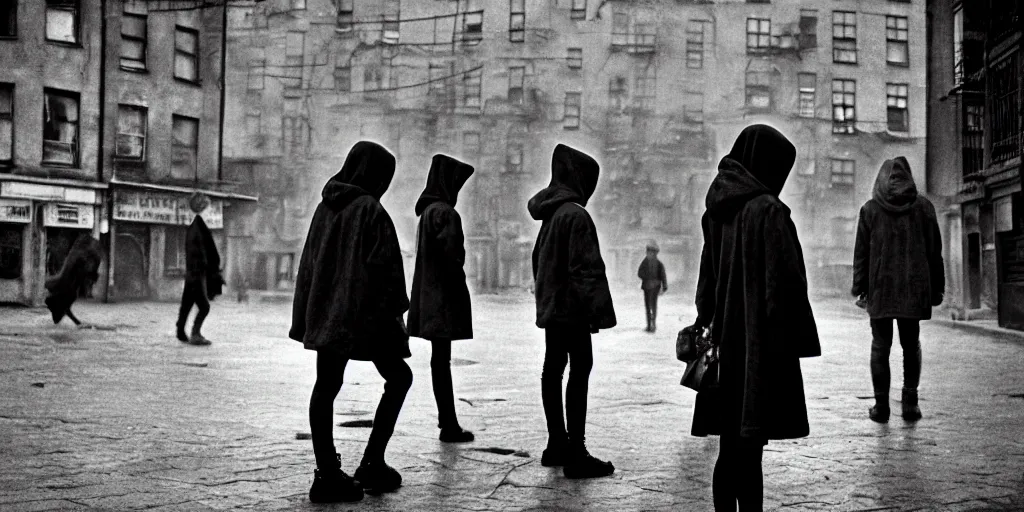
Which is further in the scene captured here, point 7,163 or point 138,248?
point 138,248

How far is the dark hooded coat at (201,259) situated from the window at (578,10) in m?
35.3

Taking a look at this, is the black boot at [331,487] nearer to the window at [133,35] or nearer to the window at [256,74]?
the window at [133,35]

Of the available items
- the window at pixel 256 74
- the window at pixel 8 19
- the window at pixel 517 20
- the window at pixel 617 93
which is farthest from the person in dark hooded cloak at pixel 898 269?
the window at pixel 256 74

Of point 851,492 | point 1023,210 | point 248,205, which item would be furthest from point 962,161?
point 851,492

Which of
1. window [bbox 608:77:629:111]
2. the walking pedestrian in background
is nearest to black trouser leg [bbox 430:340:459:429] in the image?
the walking pedestrian in background

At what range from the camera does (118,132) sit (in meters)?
33.2

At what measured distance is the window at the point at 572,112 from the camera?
4800 cm

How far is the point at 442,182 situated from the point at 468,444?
1.76m

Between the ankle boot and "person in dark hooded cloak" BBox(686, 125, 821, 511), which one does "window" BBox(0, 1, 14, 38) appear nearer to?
the ankle boot

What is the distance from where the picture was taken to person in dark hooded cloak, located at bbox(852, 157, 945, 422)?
25.2ft

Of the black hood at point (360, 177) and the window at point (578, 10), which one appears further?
the window at point (578, 10)

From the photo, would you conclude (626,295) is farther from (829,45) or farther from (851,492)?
(851,492)

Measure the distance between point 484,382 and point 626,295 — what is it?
3408 cm

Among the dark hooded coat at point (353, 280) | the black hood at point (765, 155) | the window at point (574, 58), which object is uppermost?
the window at point (574, 58)
